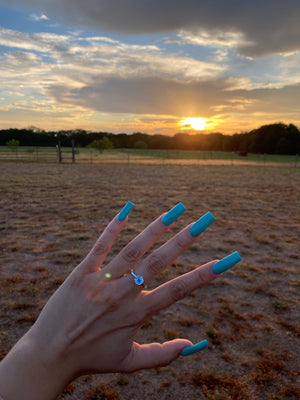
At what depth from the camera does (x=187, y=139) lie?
284 feet

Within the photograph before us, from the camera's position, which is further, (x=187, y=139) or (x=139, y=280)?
(x=187, y=139)

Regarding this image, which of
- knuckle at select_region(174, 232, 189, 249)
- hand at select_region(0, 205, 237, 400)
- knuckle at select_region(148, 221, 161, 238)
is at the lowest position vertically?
hand at select_region(0, 205, 237, 400)

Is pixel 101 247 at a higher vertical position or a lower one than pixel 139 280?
higher

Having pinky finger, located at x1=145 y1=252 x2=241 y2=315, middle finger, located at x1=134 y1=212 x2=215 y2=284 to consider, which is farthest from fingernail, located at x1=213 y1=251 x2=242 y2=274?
middle finger, located at x1=134 y1=212 x2=215 y2=284

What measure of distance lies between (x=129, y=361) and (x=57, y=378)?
30cm

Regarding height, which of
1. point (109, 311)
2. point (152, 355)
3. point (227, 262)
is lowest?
point (152, 355)

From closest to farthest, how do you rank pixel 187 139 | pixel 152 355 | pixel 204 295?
pixel 152 355
pixel 204 295
pixel 187 139

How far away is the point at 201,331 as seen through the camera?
112 inches

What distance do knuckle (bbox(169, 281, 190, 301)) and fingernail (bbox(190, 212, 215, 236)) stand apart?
0.24 m

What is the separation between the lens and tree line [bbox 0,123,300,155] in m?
60.0

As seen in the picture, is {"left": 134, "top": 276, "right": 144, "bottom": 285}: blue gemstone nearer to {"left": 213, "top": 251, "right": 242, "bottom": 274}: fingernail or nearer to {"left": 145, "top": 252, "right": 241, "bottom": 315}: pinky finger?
{"left": 145, "top": 252, "right": 241, "bottom": 315}: pinky finger

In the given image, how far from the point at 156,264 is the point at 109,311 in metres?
0.28

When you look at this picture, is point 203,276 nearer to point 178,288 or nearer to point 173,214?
point 178,288

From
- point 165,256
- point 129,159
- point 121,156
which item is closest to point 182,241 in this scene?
point 165,256
